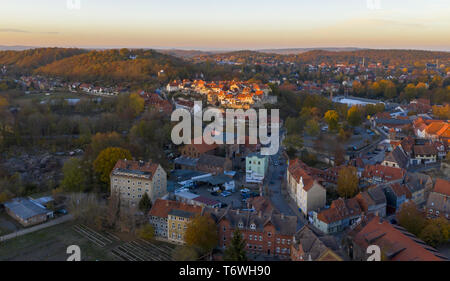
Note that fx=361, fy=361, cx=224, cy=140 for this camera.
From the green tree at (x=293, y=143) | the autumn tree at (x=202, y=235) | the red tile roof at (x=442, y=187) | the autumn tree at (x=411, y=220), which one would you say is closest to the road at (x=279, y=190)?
the green tree at (x=293, y=143)

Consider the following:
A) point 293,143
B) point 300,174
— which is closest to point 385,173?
point 300,174

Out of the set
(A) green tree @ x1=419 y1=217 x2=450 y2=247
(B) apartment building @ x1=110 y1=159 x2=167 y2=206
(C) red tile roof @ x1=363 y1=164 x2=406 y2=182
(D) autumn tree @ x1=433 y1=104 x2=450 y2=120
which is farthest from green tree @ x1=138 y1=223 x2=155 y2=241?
(D) autumn tree @ x1=433 y1=104 x2=450 y2=120

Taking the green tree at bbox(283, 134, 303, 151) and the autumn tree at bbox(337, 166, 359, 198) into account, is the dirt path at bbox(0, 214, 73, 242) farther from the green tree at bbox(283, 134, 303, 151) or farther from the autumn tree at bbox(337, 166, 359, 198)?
the green tree at bbox(283, 134, 303, 151)

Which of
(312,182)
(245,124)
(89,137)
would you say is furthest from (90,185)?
(245,124)

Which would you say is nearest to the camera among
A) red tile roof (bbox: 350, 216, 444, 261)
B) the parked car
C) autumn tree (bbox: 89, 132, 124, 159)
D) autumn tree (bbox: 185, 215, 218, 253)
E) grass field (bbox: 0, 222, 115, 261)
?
red tile roof (bbox: 350, 216, 444, 261)

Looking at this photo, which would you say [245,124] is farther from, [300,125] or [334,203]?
[334,203]

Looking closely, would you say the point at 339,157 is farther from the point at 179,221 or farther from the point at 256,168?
the point at 179,221
